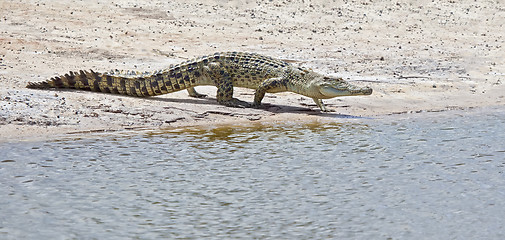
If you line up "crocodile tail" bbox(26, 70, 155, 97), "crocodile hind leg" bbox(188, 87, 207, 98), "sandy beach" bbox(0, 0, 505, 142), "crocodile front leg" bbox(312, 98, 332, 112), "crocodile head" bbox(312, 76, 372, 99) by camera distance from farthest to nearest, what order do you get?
"crocodile hind leg" bbox(188, 87, 207, 98), "crocodile front leg" bbox(312, 98, 332, 112), "crocodile head" bbox(312, 76, 372, 99), "crocodile tail" bbox(26, 70, 155, 97), "sandy beach" bbox(0, 0, 505, 142)

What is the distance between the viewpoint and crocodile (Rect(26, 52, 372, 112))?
10.3 m

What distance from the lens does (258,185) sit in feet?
21.2

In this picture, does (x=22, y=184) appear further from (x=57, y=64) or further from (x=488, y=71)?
(x=488, y=71)

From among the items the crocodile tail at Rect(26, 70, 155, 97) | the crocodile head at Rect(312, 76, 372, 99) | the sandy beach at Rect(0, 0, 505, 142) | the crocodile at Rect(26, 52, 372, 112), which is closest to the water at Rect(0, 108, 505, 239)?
the sandy beach at Rect(0, 0, 505, 142)

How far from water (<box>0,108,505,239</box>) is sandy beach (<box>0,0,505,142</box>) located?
936 mm

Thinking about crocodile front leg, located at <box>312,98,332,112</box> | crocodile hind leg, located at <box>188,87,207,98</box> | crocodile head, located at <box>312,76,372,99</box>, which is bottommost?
crocodile front leg, located at <box>312,98,332,112</box>

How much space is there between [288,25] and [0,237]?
10.5 m

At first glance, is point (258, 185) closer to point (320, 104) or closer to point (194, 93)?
point (320, 104)

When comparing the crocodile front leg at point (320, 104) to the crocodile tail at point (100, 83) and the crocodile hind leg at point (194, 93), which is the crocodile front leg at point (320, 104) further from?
the crocodile tail at point (100, 83)

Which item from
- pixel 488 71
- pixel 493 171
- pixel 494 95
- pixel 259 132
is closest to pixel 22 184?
pixel 259 132

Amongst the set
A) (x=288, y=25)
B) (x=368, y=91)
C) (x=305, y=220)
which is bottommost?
(x=305, y=220)

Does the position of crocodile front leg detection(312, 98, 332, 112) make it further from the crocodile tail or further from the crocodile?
the crocodile tail

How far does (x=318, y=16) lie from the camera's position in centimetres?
1538

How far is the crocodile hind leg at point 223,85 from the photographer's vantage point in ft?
33.9
